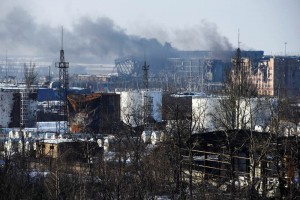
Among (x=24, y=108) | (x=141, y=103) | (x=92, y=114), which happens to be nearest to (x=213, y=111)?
(x=141, y=103)

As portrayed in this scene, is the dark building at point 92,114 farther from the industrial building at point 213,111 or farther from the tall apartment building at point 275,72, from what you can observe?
the tall apartment building at point 275,72

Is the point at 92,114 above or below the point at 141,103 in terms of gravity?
below

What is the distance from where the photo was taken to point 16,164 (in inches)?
295

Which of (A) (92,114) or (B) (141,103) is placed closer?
(A) (92,114)

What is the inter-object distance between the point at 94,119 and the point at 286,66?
13667 millimetres

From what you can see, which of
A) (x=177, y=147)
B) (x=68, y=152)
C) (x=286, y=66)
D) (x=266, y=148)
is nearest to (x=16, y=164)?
(x=68, y=152)

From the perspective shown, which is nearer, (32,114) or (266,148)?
(266,148)

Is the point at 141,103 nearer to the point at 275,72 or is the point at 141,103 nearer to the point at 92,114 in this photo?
the point at 92,114

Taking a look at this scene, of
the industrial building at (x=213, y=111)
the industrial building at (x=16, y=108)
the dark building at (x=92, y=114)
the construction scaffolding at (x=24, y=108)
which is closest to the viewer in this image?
the industrial building at (x=213, y=111)

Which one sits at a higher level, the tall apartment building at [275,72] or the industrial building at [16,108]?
the tall apartment building at [275,72]

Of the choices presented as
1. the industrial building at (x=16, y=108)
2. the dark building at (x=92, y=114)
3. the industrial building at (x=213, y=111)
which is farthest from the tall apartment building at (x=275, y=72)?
the dark building at (x=92, y=114)

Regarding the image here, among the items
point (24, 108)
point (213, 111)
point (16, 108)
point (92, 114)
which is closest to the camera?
point (92, 114)

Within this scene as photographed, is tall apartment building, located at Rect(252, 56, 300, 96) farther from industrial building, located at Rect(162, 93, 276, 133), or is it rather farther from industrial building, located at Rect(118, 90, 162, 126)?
industrial building, located at Rect(118, 90, 162, 126)

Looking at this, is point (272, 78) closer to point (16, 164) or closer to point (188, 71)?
point (188, 71)
